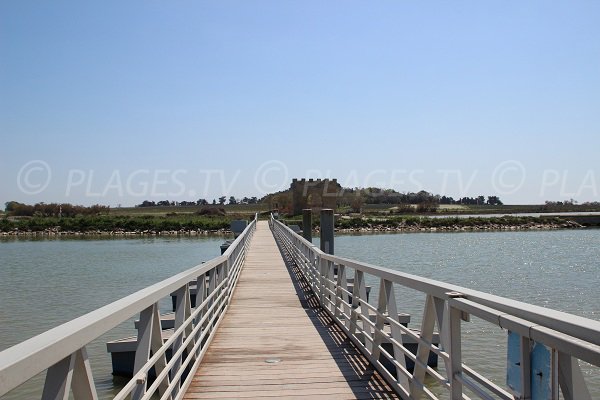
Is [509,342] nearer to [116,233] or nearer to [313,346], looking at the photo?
[313,346]

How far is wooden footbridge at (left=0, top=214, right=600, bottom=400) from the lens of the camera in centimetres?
234

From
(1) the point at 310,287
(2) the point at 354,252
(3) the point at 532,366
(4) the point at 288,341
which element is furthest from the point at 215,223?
(3) the point at 532,366

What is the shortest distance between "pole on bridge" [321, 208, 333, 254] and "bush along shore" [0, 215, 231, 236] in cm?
4723

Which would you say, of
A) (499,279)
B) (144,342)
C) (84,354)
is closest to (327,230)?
(499,279)

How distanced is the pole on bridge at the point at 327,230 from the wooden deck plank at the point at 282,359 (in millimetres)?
5865

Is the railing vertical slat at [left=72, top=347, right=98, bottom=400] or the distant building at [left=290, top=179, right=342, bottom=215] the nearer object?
the railing vertical slat at [left=72, top=347, right=98, bottom=400]

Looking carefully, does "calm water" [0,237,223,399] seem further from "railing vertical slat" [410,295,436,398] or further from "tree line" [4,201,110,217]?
"tree line" [4,201,110,217]

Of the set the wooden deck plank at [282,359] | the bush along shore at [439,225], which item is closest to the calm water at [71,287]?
the wooden deck plank at [282,359]

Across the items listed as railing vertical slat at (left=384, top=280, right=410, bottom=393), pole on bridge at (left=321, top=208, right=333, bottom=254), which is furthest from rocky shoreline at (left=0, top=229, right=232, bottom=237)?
railing vertical slat at (left=384, top=280, right=410, bottom=393)

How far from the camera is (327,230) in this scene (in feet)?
54.5

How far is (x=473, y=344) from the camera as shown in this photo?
36.5 ft

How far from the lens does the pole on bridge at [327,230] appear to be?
16625mm

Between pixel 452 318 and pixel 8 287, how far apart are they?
21252mm

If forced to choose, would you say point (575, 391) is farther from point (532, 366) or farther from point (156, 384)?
point (156, 384)
